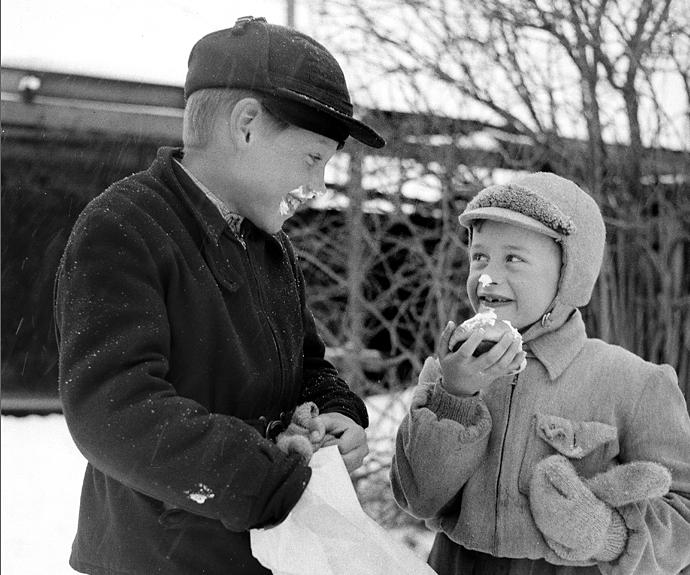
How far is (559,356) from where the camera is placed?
7.37 ft

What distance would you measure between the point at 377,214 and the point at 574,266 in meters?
2.84

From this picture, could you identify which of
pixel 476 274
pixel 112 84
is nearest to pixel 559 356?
pixel 476 274

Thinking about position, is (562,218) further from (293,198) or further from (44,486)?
(44,486)

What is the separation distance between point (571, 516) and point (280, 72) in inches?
46.3

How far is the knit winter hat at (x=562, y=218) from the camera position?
2205mm

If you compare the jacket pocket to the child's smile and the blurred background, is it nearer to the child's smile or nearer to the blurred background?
the child's smile

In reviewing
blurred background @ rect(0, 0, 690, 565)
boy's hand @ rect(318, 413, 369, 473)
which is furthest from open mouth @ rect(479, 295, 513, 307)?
blurred background @ rect(0, 0, 690, 565)

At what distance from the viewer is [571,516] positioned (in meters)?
2.00

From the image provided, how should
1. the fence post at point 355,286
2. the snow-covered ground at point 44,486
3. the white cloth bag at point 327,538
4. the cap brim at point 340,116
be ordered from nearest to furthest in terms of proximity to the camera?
1. the white cloth bag at point 327,538
2. the cap brim at point 340,116
3. the snow-covered ground at point 44,486
4. the fence post at point 355,286

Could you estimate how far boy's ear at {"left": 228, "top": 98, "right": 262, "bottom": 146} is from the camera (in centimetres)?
183

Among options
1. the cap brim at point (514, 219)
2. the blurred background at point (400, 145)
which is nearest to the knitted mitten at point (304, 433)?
the cap brim at point (514, 219)

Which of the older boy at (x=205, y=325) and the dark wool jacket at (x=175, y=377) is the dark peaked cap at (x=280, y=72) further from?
the dark wool jacket at (x=175, y=377)

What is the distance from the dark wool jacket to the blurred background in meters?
2.18

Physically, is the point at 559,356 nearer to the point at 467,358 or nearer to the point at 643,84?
the point at 467,358
